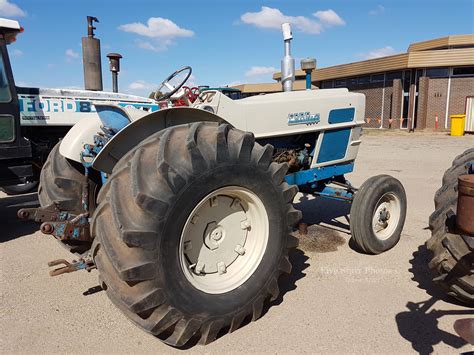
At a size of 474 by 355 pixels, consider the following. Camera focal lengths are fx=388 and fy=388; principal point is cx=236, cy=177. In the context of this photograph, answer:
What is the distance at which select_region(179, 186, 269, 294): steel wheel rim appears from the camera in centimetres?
254

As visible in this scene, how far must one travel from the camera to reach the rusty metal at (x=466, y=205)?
206cm

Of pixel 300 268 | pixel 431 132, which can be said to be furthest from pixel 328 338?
pixel 431 132

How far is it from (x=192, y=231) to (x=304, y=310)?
110cm

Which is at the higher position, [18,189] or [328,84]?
[328,84]

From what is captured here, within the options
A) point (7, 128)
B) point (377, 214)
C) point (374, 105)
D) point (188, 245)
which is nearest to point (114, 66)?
point (7, 128)

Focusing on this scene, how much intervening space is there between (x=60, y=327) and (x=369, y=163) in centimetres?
933

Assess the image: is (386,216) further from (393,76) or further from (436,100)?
(393,76)

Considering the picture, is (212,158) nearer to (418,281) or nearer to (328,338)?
(328,338)

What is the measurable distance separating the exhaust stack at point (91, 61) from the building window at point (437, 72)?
2026cm

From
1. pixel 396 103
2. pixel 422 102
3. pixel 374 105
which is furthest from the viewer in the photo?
pixel 374 105

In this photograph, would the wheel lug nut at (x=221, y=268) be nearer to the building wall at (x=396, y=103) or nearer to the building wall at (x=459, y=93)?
the building wall at (x=459, y=93)

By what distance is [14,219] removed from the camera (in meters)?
5.72

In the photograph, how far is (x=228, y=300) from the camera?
246cm

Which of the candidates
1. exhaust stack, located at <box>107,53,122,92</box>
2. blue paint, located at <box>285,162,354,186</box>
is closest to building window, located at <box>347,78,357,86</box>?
exhaust stack, located at <box>107,53,122,92</box>
